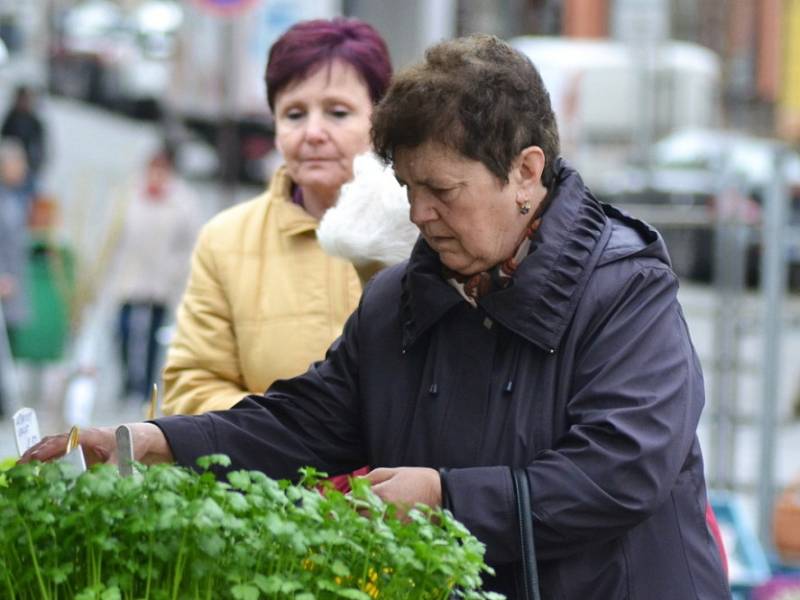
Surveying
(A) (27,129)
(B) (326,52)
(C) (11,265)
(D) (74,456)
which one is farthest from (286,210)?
(A) (27,129)

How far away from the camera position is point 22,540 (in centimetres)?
233

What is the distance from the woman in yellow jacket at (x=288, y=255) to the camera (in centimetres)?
374

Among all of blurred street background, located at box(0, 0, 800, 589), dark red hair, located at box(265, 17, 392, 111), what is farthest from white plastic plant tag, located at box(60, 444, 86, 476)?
blurred street background, located at box(0, 0, 800, 589)

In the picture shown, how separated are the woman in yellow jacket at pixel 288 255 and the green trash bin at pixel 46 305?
26.3ft

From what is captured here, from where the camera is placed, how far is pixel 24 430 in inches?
109

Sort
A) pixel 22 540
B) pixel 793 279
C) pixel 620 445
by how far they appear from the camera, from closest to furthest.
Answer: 1. pixel 22 540
2. pixel 620 445
3. pixel 793 279

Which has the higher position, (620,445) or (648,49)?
(620,445)

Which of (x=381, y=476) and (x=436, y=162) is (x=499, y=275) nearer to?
(x=436, y=162)

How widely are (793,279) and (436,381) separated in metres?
18.4

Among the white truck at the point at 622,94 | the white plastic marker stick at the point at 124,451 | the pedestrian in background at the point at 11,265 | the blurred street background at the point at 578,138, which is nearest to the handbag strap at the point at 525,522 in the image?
the white plastic marker stick at the point at 124,451

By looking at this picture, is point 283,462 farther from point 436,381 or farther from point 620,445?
point 620,445

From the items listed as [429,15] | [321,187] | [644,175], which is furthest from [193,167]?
[321,187]

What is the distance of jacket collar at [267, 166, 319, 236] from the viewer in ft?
12.6

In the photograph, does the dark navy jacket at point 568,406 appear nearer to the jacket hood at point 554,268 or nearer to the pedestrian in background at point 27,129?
the jacket hood at point 554,268
